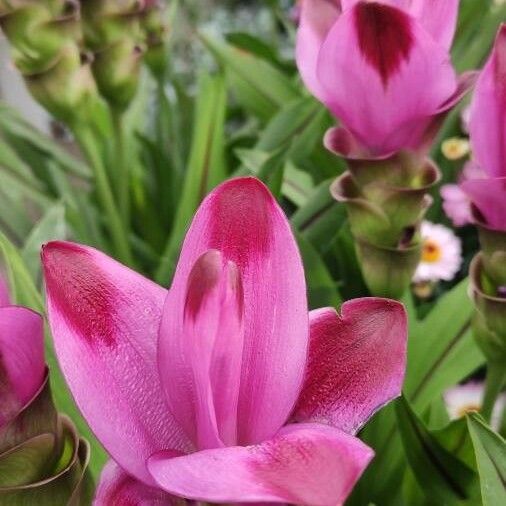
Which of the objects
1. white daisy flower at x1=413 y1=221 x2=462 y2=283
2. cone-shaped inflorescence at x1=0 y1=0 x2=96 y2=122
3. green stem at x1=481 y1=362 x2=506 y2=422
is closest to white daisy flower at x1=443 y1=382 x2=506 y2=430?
Answer: white daisy flower at x1=413 y1=221 x2=462 y2=283

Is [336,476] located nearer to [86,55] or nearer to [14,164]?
[86,55]

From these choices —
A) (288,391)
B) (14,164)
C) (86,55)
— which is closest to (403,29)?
(288,391)

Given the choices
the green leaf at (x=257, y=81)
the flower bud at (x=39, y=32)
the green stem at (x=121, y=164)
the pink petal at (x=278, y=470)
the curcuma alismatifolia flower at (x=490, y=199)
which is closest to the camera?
the pink petal at (x=278, y=470)

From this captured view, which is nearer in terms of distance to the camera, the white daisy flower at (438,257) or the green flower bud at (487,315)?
the green flower bud at (487,315)

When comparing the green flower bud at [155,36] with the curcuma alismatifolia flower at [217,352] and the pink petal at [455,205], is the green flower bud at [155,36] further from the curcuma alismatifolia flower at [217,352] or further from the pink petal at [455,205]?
the curcuma alismatifolia flower at [217,352]

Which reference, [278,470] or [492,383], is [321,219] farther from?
[278,470]

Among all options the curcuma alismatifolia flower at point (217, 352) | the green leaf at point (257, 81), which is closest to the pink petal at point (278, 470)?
the curcuma alismatifolia flower at point (217, 352)

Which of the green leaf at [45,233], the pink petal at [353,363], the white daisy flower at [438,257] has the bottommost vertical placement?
the white daisy flower at [438,257]
